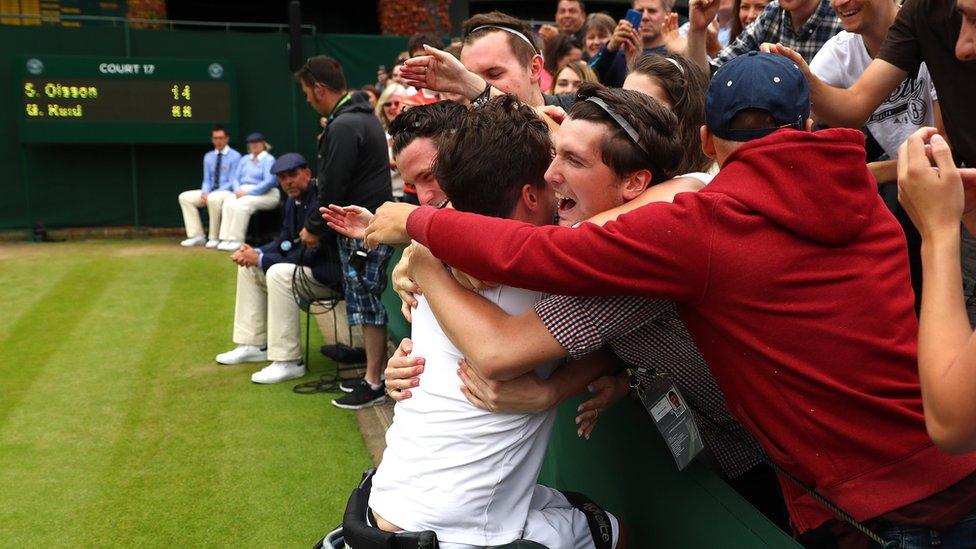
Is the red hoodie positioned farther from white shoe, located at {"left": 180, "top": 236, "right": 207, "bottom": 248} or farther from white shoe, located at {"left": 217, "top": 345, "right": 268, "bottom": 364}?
white shoe, located at {"left": 180, "top": 236, "right": 207, "bottom": 248}

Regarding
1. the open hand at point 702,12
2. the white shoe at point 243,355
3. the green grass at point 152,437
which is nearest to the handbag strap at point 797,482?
the open hand at point 702,12

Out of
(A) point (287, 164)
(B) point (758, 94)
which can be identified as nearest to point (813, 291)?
(B) point (758, 94)

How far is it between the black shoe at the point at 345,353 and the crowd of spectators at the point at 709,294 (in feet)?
11.7

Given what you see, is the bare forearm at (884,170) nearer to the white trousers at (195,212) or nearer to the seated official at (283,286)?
the seated official at (283,286)

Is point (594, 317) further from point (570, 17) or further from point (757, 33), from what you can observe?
point (570, 17)

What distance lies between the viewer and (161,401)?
216 inches

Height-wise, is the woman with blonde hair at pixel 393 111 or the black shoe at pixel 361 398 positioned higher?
the woman with blonde hair at pixel 393 111

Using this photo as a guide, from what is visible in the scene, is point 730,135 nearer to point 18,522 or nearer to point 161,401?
point 18,522

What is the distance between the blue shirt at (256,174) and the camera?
11.4m

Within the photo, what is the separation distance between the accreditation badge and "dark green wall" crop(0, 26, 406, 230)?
10.9 m

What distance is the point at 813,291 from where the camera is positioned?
1.61 meters

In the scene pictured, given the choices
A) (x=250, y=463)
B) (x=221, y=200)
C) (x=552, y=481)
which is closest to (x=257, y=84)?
(x=221, y=200)

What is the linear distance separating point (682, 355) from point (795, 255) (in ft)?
1.66

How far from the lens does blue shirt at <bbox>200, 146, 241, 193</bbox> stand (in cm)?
1173
